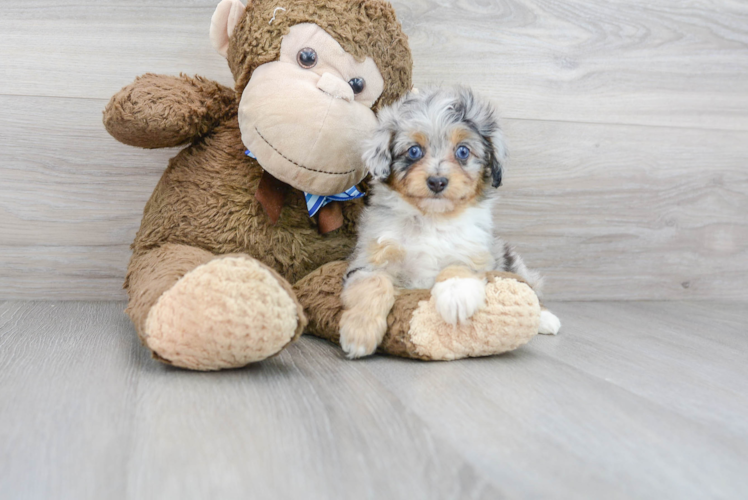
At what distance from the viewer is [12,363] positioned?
4.06 ft

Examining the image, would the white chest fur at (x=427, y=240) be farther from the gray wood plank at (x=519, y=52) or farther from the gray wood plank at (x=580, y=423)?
the gray wood plank at (x=519, y=52)

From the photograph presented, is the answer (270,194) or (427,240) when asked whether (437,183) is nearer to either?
(427,240)

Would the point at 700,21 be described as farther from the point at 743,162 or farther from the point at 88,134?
the point at 88,134

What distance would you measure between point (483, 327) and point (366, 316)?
252 millimetres

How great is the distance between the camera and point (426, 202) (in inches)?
57.9

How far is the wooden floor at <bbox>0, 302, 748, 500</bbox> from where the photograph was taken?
81 cm

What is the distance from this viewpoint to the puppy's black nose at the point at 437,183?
141 centimetres

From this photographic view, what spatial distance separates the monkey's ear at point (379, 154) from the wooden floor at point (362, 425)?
17.1 inches

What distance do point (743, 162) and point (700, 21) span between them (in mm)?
554

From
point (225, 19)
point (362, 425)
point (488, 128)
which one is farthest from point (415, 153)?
point (362, 425)

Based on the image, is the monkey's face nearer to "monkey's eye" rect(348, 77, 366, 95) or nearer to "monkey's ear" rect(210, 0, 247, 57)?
"monkey's eye" rect(348, 77, 366, 95)

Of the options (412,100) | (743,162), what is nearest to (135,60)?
(412,100)

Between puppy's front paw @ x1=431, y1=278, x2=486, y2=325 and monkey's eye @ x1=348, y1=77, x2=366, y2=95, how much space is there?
0.54 metres

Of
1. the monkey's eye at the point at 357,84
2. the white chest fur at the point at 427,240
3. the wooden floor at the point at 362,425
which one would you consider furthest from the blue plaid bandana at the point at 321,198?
the wooden floor at the point at 362,425
